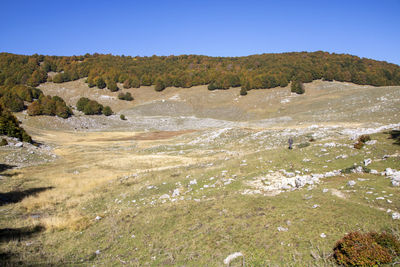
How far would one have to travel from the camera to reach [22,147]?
38188mm

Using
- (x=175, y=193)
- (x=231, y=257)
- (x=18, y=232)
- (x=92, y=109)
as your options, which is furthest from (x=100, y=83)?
(x=231, y=257)

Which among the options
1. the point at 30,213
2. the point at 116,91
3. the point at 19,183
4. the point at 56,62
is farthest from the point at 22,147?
the point at 56,62

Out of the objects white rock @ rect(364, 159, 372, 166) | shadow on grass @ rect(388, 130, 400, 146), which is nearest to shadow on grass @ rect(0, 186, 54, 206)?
white rock @ rect(364, 159, 372, 166)

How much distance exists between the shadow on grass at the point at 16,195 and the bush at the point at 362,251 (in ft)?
70.7

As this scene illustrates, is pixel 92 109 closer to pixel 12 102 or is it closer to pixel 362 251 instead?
pixel 12 102

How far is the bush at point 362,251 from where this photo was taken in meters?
7.18

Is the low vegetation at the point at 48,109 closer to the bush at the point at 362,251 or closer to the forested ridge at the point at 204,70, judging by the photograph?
the forested ridge at the point at 204,70

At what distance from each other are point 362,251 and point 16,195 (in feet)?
Answer: 77.3

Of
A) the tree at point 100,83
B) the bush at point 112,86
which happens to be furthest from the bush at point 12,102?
the bush at point 112,86

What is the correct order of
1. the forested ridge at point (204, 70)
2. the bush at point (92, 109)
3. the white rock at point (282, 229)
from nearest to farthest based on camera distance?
1. the white rock at point (282, 229)
2. the bush at point (92, 109)
3. the forested ridge at point (204, 70)

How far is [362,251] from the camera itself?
24.0ft

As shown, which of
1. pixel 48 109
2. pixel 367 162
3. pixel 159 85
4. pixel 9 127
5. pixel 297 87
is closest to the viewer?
pixel 367 162

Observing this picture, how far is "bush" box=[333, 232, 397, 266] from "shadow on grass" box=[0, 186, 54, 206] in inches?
849

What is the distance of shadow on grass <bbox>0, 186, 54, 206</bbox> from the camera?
19.4 metres
